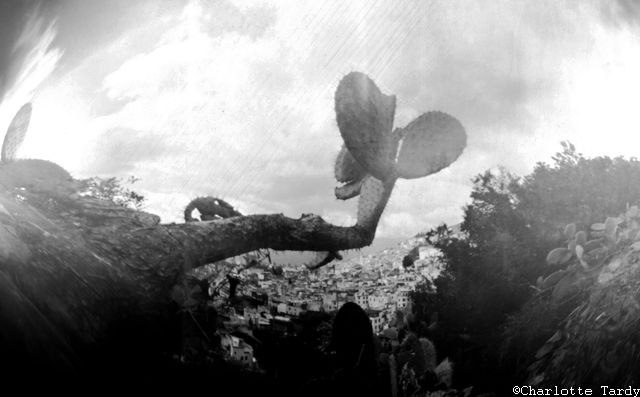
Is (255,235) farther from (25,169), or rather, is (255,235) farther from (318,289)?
(25,169)

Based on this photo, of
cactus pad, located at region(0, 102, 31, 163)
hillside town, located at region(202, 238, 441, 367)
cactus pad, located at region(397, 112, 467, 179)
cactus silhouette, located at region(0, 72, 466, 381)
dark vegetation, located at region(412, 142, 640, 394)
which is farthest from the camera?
cactus pad, located at region(397, 112, 467, 179)

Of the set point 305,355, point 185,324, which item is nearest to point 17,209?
point 185,324

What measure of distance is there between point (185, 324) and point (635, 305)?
3205 millimetres

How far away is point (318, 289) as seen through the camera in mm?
4793

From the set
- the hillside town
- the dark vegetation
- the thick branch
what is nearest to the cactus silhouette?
the thick branch

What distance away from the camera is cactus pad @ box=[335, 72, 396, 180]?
4.23 metres

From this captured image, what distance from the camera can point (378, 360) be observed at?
162 inches

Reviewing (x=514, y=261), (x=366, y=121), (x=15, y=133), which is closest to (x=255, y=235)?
(x=366, y=121)

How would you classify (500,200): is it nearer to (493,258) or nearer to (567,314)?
(493,258)

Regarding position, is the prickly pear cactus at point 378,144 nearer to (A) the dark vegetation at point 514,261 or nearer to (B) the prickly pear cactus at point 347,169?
(B) the prickly pear cactus at point 347,169

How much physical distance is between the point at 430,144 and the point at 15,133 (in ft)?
13.7

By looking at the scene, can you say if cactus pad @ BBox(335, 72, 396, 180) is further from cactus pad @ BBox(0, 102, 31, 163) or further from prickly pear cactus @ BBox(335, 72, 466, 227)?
cactus pad @ BBox(0, 102, 31, 163)

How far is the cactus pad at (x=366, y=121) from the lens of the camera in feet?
13.9

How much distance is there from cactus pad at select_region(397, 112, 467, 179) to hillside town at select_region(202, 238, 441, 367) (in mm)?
926
